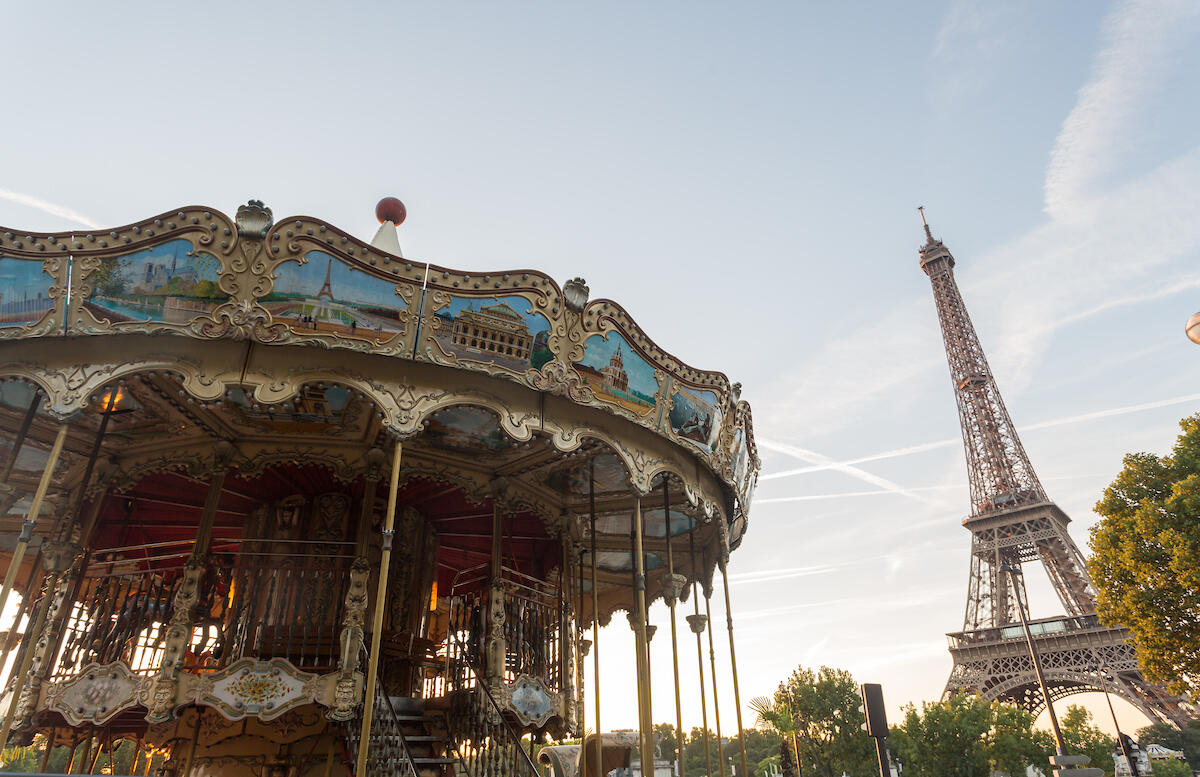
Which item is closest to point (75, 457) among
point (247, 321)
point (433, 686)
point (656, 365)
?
point (247, 321)

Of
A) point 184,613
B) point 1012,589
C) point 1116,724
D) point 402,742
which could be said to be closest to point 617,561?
point 402,742

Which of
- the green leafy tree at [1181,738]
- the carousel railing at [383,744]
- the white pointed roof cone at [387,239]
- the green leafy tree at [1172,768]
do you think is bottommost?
the green leafy tree at [1172,768]

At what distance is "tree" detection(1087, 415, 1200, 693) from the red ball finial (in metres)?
17.1

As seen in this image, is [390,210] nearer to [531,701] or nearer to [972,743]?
[531,701]

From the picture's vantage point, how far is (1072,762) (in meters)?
18.8

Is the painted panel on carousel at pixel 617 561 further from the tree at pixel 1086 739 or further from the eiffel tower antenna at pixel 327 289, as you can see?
the tree at pixel 1086 739

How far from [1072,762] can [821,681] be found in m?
23.2

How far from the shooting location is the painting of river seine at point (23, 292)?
7008 millimetres

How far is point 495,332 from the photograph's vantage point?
7734 millimetres

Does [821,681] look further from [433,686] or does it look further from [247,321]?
[247,321]

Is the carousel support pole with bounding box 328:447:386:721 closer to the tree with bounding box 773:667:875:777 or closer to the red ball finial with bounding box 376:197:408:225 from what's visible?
the red ball finial with bounding box 376:197:408:225

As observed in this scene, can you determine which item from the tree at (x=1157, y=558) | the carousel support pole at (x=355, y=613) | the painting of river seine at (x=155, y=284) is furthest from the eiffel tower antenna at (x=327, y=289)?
the tree at (x=1157, y=558)

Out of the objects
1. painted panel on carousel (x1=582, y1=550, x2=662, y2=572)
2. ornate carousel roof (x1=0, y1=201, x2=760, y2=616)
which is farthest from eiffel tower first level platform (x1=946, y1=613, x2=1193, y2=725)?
ornate carousel roof (x1=0, y1=201, x2=760, y2=616)

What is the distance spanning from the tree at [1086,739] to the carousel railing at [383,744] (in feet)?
139
